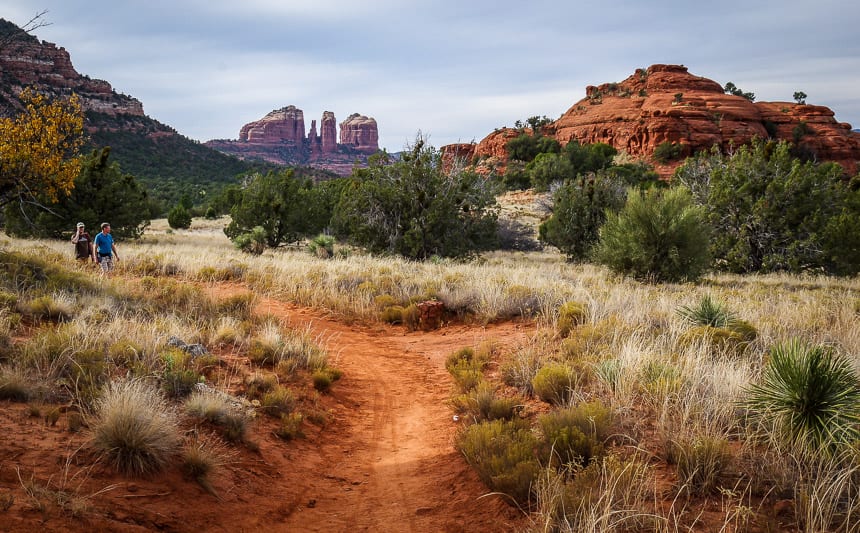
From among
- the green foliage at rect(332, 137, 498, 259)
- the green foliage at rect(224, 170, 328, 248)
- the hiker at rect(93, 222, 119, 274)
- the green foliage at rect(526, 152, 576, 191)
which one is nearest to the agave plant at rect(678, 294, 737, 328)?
the green foliage at rect(332, 137, 498, 259)

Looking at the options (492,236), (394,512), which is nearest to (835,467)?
(394,512)

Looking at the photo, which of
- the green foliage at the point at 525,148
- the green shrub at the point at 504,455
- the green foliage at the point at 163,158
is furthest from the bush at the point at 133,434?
the green foliage at the point at 525,148

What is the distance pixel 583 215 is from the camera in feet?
78.6

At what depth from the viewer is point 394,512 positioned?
3574 mm

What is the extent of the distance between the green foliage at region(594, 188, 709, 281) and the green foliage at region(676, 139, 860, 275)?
204 inches

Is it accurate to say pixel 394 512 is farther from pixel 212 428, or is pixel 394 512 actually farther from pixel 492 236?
pixel 492 236

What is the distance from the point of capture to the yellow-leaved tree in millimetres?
10117

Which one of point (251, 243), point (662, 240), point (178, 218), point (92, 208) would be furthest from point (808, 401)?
point (178, 218)

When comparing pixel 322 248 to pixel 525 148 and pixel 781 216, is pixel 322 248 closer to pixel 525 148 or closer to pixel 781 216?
pixel 781 216

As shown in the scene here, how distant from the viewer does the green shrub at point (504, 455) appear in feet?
11.1

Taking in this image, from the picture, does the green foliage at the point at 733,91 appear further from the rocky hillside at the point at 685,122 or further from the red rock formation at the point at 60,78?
the red rock formation at the point at 60,78

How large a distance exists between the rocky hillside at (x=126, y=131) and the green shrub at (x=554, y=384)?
61.4m

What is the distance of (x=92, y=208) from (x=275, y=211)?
8.30m

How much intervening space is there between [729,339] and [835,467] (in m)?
3.36
